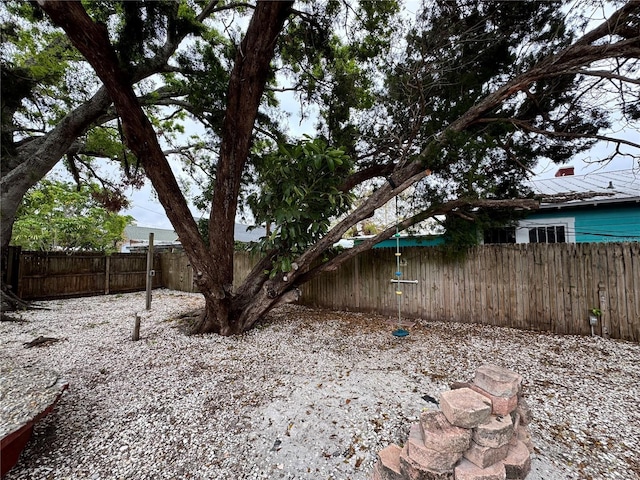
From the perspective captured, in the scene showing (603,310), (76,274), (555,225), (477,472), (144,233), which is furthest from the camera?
(144,233)

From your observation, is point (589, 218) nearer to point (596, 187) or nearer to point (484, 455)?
point (596, 187)

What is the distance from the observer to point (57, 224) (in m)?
7.93

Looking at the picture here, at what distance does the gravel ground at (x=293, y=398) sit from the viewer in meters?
1.55

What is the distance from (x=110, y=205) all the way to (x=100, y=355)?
5926mm

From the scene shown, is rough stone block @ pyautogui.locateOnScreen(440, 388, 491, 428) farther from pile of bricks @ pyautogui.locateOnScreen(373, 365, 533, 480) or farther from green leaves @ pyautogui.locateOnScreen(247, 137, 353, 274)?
green leaves @ pyautogui.locateOnScreen(247, 137, 353, 274)

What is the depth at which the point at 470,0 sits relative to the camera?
3.24m

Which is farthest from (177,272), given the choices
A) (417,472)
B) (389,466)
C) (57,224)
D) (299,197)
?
(417,472)

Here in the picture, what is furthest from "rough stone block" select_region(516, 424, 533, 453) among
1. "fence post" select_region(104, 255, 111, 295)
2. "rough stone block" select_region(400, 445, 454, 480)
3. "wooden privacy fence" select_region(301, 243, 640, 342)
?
"fence post" select_region(104, 255, 111, 295)

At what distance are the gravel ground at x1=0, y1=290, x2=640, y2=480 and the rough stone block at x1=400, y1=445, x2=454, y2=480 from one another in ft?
0.95

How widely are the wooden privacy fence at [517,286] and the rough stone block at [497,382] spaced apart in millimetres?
3122

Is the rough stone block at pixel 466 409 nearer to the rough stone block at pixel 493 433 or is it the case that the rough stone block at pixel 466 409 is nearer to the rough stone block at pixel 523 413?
the rough stone block at pixel 493 433

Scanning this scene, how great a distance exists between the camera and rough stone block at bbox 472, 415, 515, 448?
4.18 ft

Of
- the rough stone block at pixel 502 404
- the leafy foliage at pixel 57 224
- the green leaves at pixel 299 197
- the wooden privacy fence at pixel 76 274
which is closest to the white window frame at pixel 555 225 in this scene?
the green leaves at pixel 299 197

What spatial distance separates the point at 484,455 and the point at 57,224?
11.4 m
